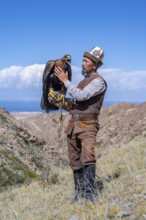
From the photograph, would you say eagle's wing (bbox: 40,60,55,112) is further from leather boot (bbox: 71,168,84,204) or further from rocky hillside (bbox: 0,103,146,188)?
leather boot (bbox: 71,168,84,204)

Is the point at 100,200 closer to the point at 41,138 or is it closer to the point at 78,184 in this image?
the point at 78,184

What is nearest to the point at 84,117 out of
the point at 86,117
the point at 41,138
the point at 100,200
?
the point at 86,117

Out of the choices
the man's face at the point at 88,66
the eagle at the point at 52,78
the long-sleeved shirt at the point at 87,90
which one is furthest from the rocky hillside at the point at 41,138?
the man's face at the point at 88,66

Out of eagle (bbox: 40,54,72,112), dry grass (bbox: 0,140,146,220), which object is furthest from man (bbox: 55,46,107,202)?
dry grass (bbox: 0,140,146,220)

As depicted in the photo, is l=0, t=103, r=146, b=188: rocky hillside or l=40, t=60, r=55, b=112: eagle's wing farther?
A: l=0, t=103, r=146, b=188: rocky hillside

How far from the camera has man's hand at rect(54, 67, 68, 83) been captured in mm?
6688

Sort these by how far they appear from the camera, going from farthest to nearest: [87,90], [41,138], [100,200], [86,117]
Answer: [41,138] → [86,117] → [87,90] → [100,200]

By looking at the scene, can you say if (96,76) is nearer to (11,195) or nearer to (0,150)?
(11,195)

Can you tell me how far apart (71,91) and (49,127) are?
23.1 meters

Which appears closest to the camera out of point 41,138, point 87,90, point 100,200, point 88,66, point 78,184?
point 100,200

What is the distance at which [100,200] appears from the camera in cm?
632

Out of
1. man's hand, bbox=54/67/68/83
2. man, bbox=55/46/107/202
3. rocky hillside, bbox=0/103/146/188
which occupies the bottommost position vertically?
rocky hillside, bbox=0/103/146/188

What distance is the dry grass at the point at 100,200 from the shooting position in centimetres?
580

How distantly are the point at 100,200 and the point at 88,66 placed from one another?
2007mm
